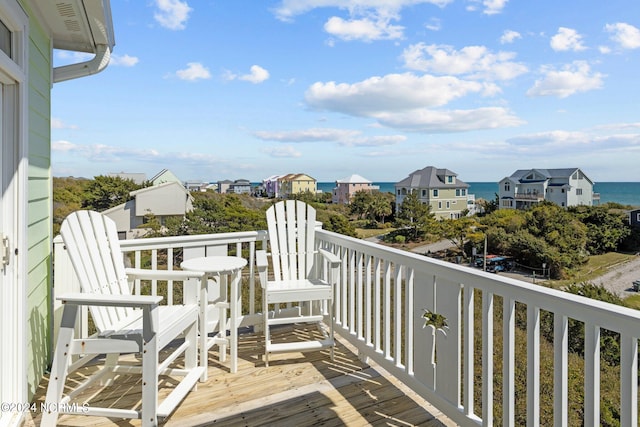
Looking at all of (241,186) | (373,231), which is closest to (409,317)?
(373,231)

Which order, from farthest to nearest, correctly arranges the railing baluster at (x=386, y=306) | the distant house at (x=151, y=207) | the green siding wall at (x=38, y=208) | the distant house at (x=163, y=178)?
the distant house at (x=163, y=178)
the distant house at (x=151, y=207)
the railing baluster at (x=386, y=306)
the green siding wall at (x=38, y=208)

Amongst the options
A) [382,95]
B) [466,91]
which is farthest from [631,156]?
[382,95]

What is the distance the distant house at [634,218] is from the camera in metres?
10.5

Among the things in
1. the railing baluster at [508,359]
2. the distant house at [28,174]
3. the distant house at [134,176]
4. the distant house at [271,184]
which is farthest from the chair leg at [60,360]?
the distant house at [271,184]

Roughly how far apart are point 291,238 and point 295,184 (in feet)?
75.6

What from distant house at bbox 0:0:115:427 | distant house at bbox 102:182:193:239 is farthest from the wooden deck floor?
distant house at bbox 102:182:193:239

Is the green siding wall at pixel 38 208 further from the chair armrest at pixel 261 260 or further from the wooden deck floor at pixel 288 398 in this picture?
the chair armrest at pixel 261 260

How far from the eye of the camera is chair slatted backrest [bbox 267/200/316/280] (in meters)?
3.38

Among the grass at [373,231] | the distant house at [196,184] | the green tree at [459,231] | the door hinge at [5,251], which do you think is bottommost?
the grass at [373,231]

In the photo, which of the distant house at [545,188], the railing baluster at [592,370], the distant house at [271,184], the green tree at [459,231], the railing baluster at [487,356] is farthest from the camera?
the distant house at [271,184]

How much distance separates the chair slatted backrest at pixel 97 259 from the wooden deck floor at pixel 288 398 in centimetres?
60

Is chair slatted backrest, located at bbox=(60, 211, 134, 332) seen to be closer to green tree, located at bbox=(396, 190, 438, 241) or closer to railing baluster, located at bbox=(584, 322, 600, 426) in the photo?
railing baluster, located at bbox=(584, 322, 600, 426)

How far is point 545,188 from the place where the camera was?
19062mm

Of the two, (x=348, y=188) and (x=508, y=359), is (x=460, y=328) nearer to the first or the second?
(x=508, y=359)
